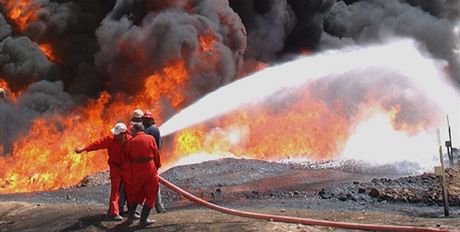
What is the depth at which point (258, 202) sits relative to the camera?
11.6 meters

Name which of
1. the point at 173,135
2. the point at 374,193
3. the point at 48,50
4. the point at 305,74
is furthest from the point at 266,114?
the point at 374,193

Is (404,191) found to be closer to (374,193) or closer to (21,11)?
(374,193)

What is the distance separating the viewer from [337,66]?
3244 centimetres

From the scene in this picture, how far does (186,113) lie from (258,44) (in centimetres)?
1332

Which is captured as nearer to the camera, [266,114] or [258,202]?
[258,202]

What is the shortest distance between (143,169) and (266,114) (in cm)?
2392

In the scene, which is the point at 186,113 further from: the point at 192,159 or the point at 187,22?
the point at 187,22

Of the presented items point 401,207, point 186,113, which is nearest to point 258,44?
point 186,113

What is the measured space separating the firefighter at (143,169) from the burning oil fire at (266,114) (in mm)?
12684

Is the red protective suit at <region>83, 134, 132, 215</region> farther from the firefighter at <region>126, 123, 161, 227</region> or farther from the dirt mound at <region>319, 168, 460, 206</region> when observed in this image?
the dirt mound at <region>319, 168, 460, 206</region>

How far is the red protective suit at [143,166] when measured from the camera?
24.3 feet

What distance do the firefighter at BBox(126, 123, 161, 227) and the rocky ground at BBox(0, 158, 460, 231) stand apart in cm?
46

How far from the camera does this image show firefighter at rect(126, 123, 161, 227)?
739 centimetres

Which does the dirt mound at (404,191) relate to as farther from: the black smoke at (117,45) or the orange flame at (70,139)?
the black smoke at (117,45)
